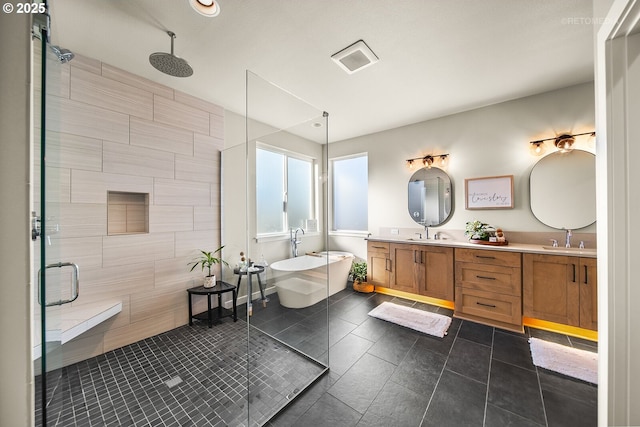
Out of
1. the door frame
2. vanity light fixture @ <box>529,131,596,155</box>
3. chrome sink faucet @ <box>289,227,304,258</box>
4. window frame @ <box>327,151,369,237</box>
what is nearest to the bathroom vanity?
window frame @ <box>327,151,369,237</box>

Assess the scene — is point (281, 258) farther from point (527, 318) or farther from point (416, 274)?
point (527, 318)

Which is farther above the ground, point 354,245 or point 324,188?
point 324,188

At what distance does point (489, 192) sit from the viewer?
2996mm

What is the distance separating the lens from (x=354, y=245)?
14.0 ft

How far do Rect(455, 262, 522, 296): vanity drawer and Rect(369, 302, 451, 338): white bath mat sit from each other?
535 millimetres

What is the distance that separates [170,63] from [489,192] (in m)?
3.85

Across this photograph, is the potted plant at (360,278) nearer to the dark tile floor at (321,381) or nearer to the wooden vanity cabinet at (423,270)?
the wooden vanity cabinet at (423,270)

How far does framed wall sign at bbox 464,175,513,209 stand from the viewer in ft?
9.45

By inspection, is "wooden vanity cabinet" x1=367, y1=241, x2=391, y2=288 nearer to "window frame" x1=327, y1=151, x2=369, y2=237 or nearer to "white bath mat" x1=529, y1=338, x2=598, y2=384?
"window frame" x1=327, y1=151, x2=369, y2=237

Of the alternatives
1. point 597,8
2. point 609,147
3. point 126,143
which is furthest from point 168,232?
point 597,8

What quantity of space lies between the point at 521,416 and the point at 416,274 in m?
1.77

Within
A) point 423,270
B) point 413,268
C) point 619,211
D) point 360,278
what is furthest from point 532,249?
point 360,278

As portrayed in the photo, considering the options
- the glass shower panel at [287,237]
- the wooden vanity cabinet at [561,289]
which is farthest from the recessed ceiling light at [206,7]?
the wooden vanity cabinet at [561,289]

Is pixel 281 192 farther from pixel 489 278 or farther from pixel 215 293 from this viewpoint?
pixel 489 278
